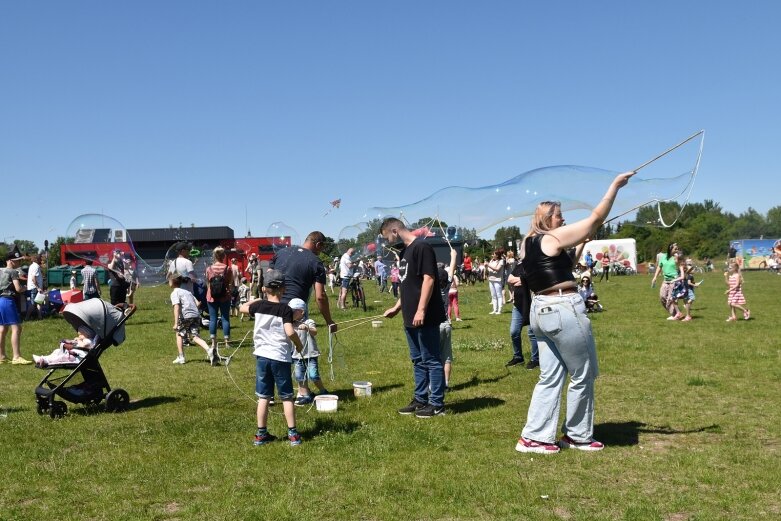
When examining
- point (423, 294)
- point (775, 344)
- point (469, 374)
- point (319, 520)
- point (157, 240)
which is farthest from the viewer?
point (157, 240)

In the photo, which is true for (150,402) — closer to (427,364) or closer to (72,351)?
(72,351)

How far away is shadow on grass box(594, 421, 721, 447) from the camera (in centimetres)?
610

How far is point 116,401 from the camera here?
312 inches

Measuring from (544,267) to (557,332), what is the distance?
1.78 ft

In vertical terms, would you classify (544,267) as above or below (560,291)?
above

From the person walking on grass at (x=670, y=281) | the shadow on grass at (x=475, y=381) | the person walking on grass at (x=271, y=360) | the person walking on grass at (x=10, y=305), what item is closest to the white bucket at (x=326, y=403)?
the person walking on grass at (x=271, y=360)

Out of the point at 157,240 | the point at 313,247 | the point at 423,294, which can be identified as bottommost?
the point at 423,294

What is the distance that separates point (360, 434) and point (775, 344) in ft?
29.7

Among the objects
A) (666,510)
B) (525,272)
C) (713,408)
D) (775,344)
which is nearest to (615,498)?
(666,510)

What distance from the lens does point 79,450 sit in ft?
20.5

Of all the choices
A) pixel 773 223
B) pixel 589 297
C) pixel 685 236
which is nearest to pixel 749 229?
pixel 773 223

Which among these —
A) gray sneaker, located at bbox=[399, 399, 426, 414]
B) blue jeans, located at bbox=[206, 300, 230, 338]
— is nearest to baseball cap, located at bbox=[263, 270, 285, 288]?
gray sneaker, located at bbox=[399, 399, 426, 414]

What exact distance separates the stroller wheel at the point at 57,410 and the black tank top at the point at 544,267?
5.42m

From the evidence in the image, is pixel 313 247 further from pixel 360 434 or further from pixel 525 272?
pixel 525 272
